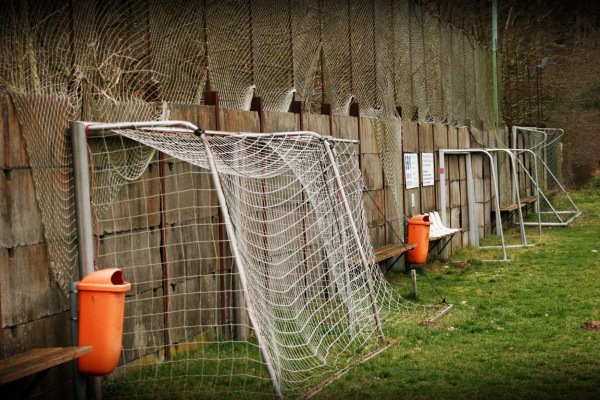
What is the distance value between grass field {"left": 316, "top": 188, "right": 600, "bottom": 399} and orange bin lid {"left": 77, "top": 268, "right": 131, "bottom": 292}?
1779 mm

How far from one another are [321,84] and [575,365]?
17.8 feet

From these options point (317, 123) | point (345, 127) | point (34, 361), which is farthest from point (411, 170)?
point (34, 361)

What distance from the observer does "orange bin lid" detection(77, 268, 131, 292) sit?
6027mm

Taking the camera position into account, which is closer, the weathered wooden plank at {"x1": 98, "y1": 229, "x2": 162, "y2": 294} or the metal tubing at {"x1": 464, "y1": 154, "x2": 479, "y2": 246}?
the weathered wooden plank at {"x1": 98, "y1": 229, "x2": 162, "y2": 294}

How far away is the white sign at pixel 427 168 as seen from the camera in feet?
50.4

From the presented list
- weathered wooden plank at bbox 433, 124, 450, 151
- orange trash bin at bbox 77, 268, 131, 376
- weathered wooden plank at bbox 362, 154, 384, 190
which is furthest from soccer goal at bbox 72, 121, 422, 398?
weathered wooden plank at bbox 433, 124, 450, 151

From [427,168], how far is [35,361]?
36.1 ft

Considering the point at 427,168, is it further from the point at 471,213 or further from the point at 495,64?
the point at 495,64

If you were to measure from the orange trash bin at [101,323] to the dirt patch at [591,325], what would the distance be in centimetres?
519

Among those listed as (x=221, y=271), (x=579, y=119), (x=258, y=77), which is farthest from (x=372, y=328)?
(x=579, y=119)

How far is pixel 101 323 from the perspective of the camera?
→ 599cm

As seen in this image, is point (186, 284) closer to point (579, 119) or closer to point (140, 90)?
point (140, 90)

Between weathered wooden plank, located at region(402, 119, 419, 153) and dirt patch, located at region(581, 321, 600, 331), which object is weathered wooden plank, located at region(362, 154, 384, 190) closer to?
weathered wooden plank, located at region(402, 119, 419, 153)

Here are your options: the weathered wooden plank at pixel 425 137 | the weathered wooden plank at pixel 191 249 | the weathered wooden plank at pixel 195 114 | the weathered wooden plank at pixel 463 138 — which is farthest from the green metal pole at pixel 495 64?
the weathered wooden plank at pixel 191 249
